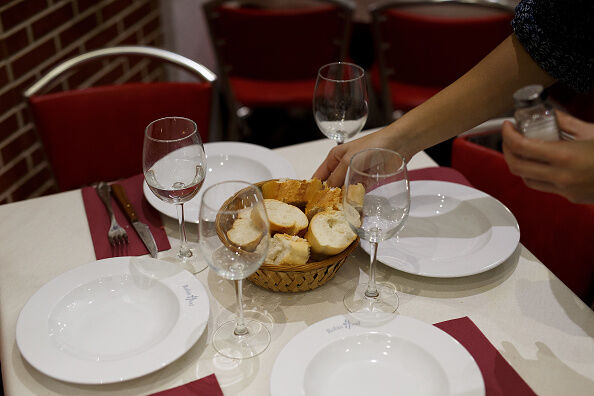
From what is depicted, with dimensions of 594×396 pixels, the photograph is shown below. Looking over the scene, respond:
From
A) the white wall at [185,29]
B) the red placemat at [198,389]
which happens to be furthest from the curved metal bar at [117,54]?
the white wall at [185,29]

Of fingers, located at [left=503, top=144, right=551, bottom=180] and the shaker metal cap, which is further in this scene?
fingers, located at [left=503, top=144, right=551, bottom=180]

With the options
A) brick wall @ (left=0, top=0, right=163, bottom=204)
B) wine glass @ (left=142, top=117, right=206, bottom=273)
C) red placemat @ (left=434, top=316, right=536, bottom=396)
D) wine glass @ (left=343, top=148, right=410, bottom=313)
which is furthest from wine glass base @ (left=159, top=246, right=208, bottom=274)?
brick wall @ (left=0, top=0, right=163, bottom=204)

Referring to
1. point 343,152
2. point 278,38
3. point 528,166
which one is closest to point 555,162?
point 528,166

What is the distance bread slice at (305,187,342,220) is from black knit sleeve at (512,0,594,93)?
0.49 metres

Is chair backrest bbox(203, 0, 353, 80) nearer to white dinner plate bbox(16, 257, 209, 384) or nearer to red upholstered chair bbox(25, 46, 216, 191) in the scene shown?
red upholstered chair bbox(25, 46, 216, 191)

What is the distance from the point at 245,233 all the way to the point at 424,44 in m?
1.82

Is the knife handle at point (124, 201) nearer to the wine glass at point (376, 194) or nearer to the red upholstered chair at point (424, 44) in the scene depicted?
the wine glass at point (376, 194)

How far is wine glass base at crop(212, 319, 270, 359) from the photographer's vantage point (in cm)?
104

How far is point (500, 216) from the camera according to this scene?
4.31 ft

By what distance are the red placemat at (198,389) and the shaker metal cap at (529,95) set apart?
597mm

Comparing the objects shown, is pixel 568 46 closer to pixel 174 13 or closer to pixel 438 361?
pixel 438 361

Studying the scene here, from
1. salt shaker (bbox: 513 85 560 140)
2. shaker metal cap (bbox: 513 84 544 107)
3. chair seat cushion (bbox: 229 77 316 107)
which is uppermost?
shaker metal cap (bbox: 513 84 544 107)

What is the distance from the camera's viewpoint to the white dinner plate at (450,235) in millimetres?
1186

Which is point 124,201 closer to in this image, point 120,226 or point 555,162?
point 120,226
